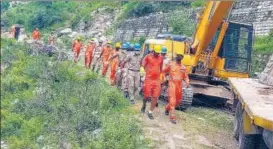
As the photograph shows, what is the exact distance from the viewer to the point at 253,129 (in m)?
7.04

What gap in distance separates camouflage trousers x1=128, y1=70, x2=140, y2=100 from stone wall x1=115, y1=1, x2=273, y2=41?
23.4 ft

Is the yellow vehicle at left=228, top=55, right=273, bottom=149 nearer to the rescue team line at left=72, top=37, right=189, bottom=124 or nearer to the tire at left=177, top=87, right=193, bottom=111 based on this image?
the rescue team line at left=72, top=37, right=189, bottom=124

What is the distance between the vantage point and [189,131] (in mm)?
8859

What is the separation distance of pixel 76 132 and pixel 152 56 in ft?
6.79

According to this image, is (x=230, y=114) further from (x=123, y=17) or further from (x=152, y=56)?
(x=123, y=17)

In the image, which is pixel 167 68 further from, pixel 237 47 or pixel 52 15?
pixel 52 15

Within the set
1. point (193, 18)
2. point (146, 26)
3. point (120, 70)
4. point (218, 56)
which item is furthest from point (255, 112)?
point (146, 26)

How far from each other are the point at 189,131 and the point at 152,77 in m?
1.27

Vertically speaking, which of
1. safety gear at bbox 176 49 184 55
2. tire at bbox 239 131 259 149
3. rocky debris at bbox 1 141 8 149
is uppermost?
safety gear at bbox 176 49 184 55

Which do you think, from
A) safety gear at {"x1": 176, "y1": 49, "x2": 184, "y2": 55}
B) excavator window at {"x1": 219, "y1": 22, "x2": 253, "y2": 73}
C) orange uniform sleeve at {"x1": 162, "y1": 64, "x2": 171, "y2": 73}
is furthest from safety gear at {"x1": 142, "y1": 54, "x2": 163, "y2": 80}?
excavator window at {"x1": 219, "y1": 22, "x2": 253, "y2": 73}

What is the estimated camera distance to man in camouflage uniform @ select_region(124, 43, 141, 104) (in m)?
11.0

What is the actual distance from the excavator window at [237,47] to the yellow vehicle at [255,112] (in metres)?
1.40

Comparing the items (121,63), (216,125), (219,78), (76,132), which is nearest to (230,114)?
(219,78)

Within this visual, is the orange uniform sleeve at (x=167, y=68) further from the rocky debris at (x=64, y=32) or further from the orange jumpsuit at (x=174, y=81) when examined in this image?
the rocky debris at (x=64, y=32)
